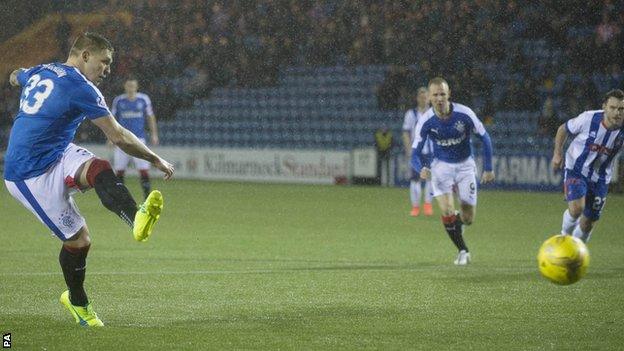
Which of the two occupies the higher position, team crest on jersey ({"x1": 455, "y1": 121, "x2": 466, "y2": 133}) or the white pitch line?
team crest on jersey ({"x1": 455, "y1": 121, "x2": 466, "y2": 133})

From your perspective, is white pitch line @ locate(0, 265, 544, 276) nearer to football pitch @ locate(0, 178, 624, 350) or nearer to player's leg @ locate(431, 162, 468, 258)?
football pitch @ locate(0, 178, 624, 350)

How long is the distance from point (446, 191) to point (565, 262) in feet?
14.6

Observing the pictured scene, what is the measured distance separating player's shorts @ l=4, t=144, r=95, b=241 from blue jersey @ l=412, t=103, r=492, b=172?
568cm

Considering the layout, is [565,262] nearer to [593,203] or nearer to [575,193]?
[575,193]

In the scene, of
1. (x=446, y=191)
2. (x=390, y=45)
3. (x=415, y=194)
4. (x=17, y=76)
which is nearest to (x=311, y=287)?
(x=446, y=191)

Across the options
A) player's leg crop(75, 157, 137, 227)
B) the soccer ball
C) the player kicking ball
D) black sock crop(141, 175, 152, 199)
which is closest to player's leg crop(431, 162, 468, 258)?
the soccer ball

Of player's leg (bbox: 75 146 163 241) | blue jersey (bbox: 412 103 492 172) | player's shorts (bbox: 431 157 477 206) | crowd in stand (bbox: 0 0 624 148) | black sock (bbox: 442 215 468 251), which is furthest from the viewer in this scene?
crowd in stand (bbox: 0 0 624 148)

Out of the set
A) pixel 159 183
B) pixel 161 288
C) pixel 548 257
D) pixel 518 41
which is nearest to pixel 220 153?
pixel 159 183

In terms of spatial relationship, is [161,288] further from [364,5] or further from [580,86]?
[364,5]

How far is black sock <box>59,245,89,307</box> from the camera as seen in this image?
7.42m

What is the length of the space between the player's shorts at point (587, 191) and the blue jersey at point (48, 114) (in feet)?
20.4

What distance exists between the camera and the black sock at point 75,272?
7.42 meters

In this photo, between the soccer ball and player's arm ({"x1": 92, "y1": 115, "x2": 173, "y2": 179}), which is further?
the soccer ball

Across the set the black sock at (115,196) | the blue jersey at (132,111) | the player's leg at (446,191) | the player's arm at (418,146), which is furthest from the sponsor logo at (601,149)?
the blue jersey at (132,111)
